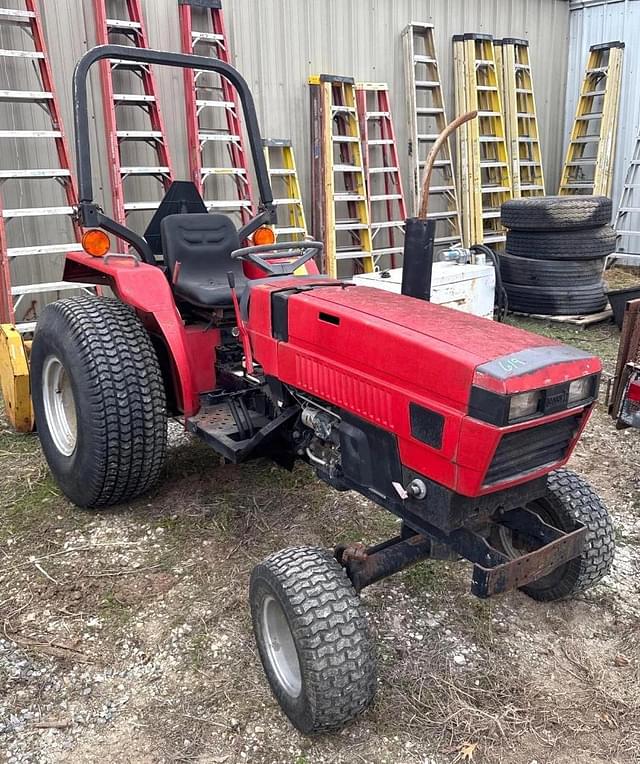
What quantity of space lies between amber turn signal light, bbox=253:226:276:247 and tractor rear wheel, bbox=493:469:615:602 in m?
1.81

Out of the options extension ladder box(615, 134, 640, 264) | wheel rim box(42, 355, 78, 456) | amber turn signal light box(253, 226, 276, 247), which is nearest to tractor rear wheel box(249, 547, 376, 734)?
wheel rim box(42, 355, 78, 456)

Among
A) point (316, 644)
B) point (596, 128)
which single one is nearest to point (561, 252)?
point (596, 128)

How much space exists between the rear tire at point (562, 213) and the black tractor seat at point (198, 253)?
354 centimetres

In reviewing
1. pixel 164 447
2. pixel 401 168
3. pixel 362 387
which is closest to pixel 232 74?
pixel 164 447

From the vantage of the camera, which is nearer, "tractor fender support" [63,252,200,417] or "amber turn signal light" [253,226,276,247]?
"tractor fender support" [63,252,200,417]

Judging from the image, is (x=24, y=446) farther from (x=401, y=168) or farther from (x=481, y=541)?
(x=401, y=168)

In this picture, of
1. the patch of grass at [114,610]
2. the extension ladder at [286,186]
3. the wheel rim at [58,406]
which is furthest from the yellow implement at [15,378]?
the extension ladder at [286,186]

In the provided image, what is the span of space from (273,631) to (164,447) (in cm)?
103

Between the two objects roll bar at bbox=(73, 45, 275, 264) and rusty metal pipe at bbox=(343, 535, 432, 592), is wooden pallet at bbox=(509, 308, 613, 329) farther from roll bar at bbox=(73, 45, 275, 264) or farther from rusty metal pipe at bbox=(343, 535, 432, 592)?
rusty metal pipe at bbox=(343, 535, 432, 592)

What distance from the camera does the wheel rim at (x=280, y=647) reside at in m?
1.93

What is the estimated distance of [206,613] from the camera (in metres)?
2.36

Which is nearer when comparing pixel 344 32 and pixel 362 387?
pixel 362 387

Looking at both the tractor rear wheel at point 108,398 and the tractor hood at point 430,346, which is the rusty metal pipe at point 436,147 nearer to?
the tractor hood at point 430,346

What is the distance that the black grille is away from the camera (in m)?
1.74
